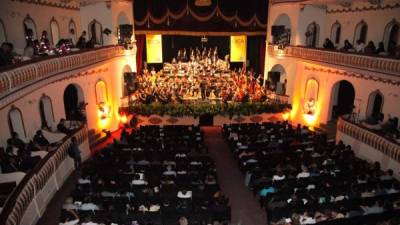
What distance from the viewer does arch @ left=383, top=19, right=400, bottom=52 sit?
60.0 ft

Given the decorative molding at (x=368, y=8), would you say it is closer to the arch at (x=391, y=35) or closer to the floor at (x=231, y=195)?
the arch at (x=391, y=35)

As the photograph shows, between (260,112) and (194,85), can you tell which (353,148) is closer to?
(260,112)

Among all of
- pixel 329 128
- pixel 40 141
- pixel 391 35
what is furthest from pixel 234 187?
pixel 391 35

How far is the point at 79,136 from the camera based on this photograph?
16.5 meters

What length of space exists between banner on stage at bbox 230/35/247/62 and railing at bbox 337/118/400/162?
14.1 metres

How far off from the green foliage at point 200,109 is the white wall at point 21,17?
Answer: 22.6 ft

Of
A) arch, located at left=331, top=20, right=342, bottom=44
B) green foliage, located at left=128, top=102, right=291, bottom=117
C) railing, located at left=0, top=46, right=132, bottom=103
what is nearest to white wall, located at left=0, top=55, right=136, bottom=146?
railing, located at left=0, top=46, right=132, bottom=103

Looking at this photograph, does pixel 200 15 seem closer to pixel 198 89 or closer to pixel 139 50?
pixel 139 50

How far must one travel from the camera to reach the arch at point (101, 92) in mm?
20666

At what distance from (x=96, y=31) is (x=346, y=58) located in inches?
630

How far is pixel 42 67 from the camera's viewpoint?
42.8 ft

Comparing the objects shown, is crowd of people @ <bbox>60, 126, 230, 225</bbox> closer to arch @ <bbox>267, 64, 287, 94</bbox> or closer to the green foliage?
the green foliage

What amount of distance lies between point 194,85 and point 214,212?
15.0 metres

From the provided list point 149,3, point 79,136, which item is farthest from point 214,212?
point 149,3
